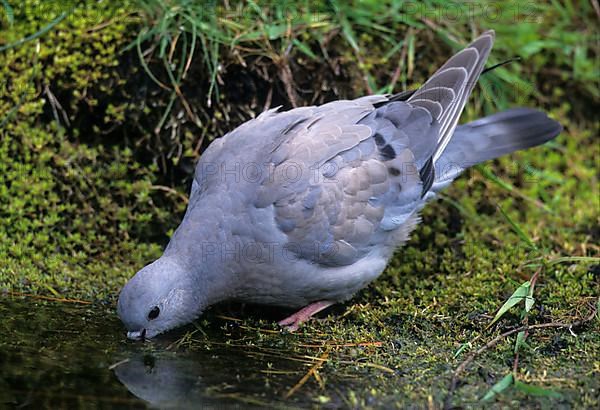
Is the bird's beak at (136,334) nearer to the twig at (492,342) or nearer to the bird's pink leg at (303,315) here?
the bird's pink leg at (303,315)

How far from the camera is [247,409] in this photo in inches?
132

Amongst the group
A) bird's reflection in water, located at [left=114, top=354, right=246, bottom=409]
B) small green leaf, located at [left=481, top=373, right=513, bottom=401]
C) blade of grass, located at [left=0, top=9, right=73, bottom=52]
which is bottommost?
small green leaf, located at [left=481, top=373, right=513, bottom=401]

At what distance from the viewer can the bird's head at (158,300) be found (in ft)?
13.3

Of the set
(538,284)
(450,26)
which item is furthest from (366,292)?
(450,26)

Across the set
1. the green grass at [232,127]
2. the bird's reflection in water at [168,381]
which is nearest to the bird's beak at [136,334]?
the bird's reflection in water at [168,381]

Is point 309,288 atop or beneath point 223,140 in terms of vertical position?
beneath

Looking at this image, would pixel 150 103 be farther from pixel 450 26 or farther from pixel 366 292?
pixel 450 26

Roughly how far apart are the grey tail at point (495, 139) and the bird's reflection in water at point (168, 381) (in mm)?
1961

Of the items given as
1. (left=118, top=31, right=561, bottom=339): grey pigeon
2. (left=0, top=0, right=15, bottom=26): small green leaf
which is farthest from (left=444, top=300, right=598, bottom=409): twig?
(left=0, top=0, right=15, bottom=26): small green leaf

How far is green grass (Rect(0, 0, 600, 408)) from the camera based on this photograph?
4.73 m

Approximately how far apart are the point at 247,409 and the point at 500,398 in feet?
3.48

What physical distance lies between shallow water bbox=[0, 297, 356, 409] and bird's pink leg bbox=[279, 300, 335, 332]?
333 millimetres

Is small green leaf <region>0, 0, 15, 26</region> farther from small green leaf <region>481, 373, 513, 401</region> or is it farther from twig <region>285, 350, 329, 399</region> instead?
small green leaf <region>481, 373, 513, 401</region>

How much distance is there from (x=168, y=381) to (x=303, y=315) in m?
1.07
